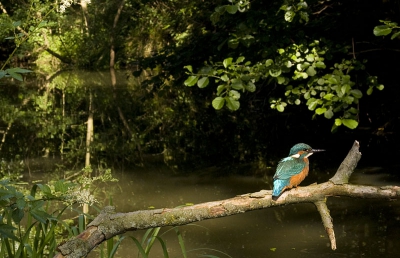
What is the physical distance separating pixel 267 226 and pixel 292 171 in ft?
8.81

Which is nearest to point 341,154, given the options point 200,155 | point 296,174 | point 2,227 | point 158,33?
point 200,155

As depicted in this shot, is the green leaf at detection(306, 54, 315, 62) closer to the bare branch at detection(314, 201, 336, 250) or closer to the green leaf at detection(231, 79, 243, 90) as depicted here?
the green leaf at detection(231, 79, 243, 90)

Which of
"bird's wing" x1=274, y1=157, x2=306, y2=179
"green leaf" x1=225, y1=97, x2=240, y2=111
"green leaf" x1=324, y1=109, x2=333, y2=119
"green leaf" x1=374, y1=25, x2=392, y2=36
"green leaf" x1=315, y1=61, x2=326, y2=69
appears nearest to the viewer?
"bird's wing" x1=274, y1=157, x2=306, y2=179

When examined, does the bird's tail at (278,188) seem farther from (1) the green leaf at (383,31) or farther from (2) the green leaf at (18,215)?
(1) the green leaf at (383,31)

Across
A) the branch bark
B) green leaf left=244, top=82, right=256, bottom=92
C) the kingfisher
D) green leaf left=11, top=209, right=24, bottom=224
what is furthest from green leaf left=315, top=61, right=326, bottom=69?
green leaf left=11, top=209, right=24, bottom=224

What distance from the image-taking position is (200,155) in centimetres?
788

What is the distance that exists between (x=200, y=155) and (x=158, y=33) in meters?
13.3

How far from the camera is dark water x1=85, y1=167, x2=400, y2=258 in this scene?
14.9 ft

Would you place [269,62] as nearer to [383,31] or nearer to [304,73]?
[304,73]

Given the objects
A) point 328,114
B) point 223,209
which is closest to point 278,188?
point 223,209

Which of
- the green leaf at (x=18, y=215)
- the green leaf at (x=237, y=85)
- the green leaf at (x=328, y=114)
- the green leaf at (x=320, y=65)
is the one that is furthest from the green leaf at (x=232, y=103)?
the green leaf at (x=18, y=215)

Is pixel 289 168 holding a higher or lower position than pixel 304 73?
lower

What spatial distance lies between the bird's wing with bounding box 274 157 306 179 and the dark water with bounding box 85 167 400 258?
4.55 feet

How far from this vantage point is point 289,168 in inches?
98.6
